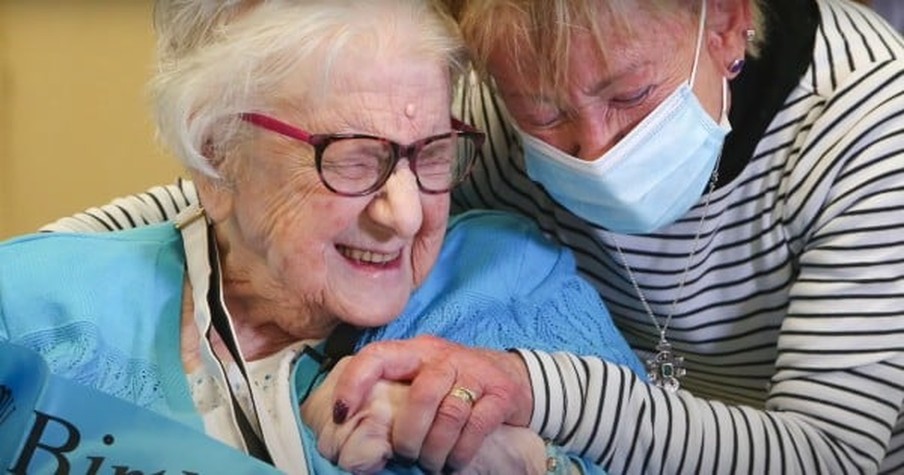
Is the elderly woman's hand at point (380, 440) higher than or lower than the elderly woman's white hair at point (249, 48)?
lower

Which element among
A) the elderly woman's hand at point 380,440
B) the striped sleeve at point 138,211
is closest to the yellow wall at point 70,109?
the striped sleeve at point 138,211

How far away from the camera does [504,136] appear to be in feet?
4.56

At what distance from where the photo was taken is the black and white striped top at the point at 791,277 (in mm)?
1125

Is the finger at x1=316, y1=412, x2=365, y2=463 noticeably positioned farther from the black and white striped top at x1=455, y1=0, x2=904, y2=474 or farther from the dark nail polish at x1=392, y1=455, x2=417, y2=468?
the black and white striped top at x1=455, y1=0, x2=904, y2=474

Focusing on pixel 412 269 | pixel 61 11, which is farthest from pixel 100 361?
pixel 61 11

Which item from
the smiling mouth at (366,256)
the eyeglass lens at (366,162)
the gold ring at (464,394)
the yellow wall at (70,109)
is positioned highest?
the eyeglass lens at (366,162)

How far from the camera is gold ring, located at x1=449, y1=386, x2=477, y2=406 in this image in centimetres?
102

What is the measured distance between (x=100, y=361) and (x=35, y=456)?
210mm

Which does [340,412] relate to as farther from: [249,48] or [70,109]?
[70,109]

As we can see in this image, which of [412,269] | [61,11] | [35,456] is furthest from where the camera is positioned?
[61,11]

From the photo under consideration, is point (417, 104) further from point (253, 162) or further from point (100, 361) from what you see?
point (100, 361)

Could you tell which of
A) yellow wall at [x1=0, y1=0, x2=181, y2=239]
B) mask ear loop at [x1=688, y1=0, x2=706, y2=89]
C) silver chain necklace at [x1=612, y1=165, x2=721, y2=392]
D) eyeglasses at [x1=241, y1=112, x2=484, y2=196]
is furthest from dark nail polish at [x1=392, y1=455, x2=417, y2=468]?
yellow wall at [x1=0, y1=0, x2=181, y2=239]

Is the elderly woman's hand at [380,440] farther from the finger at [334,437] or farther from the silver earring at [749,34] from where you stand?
the silver earring at [749,34]

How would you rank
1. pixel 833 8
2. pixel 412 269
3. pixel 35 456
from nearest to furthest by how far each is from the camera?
1. pixel 35 456
2. pixel 412 269
3. pixel 833 8
